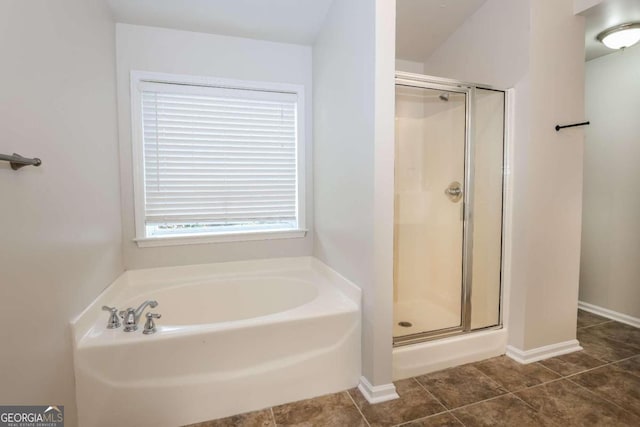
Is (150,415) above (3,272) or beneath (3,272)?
beneath

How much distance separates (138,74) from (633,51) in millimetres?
3838

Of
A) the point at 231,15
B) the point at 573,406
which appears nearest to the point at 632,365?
the point at 573,406

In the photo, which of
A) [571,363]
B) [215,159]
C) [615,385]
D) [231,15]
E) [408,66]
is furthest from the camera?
[408,66]

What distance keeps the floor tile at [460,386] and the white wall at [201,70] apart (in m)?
1.33

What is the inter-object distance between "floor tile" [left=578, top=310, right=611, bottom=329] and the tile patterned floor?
54 centimetres

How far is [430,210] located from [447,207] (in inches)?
5.2

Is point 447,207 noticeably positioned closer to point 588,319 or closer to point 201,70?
point 588,319

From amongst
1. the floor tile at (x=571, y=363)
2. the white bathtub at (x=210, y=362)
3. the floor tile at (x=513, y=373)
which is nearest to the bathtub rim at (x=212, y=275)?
the white bathtub at (x=210, y=362)

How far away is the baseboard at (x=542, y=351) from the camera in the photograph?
206 centimetres

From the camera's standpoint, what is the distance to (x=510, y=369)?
1.97 m

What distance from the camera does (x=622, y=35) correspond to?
85.9 inches

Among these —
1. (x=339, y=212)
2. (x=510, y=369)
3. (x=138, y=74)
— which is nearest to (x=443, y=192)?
(x=339, y=212)

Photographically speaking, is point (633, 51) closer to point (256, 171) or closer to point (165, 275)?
point (256, 171)

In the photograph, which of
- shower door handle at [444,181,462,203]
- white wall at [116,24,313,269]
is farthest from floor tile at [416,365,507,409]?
white wall at [116,24,313,269]
